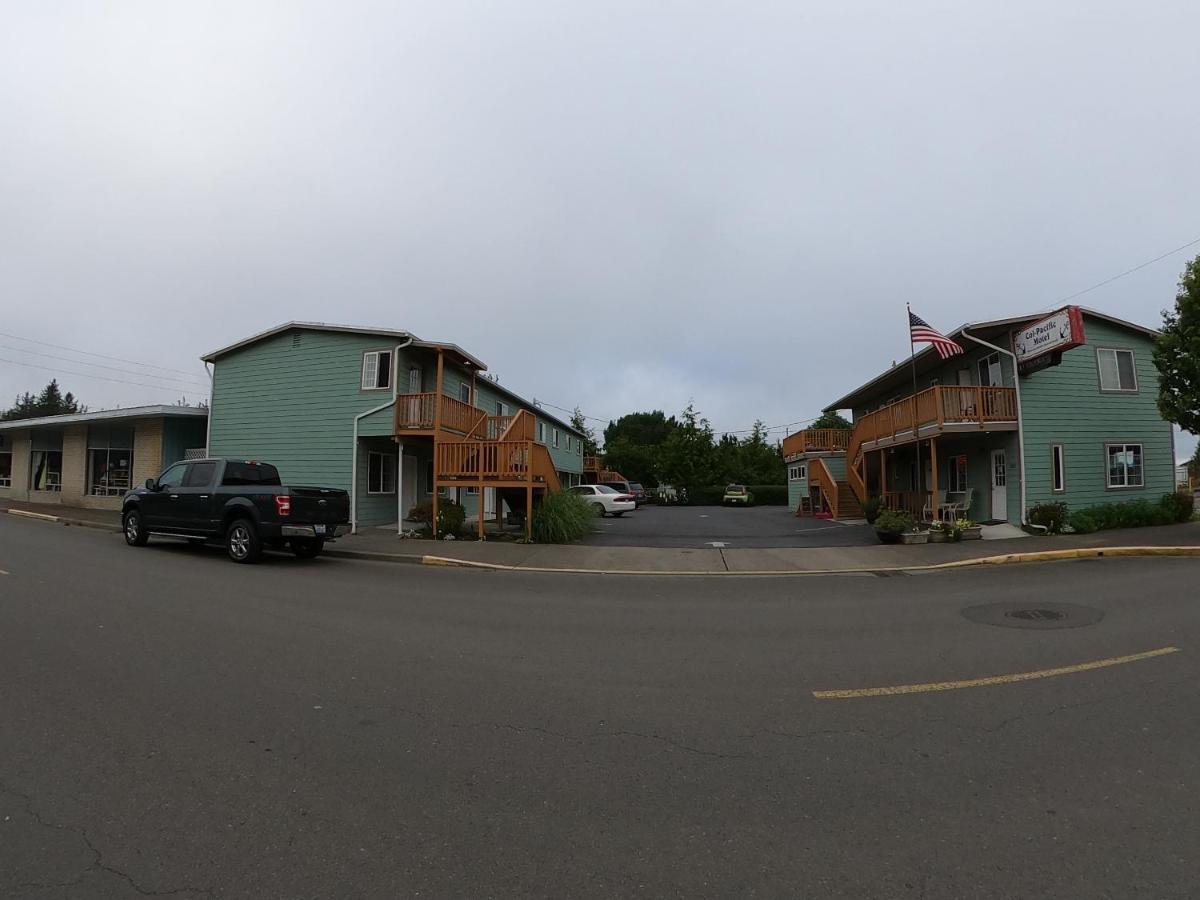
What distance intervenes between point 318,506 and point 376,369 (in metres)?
7.73

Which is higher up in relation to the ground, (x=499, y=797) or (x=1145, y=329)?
(x=1145, y=329)

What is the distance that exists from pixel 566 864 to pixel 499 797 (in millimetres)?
662

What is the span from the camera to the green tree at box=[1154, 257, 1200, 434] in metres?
14.8

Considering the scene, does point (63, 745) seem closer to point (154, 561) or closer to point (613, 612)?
point (613, 612)

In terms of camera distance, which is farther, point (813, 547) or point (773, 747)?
point (813, 547)

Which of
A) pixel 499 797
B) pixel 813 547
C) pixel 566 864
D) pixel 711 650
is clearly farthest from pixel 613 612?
pixel 813 547

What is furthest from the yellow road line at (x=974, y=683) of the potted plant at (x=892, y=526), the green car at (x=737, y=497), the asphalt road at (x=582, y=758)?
the green car at (x=737, y=497)

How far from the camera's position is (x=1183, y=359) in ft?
49.1

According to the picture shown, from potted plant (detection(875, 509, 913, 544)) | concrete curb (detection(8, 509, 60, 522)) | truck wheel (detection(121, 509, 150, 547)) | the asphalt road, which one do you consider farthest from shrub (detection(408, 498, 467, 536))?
concrete curb (detection(8, 509, 60, 522))

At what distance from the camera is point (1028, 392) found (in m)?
17.2

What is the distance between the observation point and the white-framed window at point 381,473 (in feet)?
63.7

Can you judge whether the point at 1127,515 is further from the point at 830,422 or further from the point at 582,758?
the point at 830,422

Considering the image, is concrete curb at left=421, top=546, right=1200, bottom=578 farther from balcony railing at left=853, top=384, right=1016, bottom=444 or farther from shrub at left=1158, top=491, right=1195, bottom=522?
shrub at left=1158, top=491, right=1195, bottom=522

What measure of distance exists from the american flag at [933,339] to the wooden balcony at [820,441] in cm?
1163
